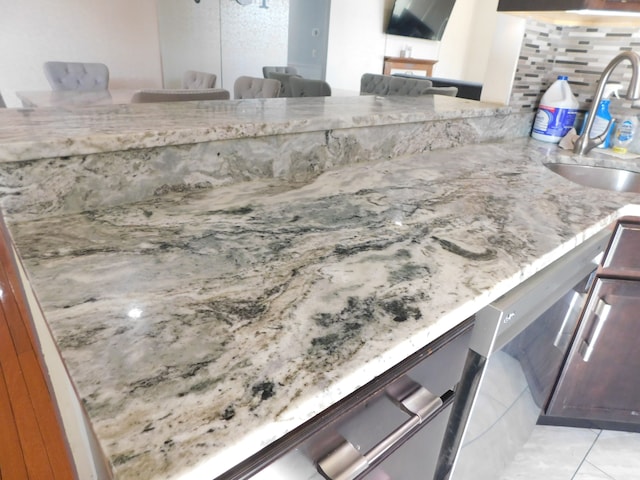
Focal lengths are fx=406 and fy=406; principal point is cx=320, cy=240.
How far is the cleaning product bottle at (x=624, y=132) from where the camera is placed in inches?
55.8

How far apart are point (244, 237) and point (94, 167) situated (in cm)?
28

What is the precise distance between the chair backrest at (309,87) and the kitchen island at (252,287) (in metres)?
2.24

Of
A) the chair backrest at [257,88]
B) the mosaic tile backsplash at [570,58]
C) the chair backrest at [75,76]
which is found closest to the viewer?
the mosaic tile backsplash at [570,58]

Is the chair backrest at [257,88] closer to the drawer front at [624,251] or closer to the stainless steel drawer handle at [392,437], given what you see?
the drawer front at [624,251]

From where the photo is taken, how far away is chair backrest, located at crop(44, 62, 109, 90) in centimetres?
298

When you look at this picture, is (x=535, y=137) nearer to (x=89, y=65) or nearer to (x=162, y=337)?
(x=162, y=337)

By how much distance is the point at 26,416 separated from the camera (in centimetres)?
103

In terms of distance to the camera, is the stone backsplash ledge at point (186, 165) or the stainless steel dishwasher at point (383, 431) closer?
the stainless steel dishwasher at point (383, 431)

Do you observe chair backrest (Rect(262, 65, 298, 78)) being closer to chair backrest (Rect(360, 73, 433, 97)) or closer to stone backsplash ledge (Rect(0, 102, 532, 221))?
chair backrest (Rect(360, 73, 433, 97))

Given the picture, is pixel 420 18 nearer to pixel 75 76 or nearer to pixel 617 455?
pixel 75 76

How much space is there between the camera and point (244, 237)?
648 mm

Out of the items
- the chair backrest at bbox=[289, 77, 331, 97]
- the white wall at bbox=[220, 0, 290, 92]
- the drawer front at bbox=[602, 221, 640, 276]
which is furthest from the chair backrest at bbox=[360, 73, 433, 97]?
the drawer front at bbox=[602, 221, 640, 276]

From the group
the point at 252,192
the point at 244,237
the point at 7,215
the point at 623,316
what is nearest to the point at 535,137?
the point at 623,316

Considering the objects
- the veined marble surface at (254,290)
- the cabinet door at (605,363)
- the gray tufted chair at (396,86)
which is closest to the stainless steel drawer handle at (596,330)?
the cabinet door at (605,363)
